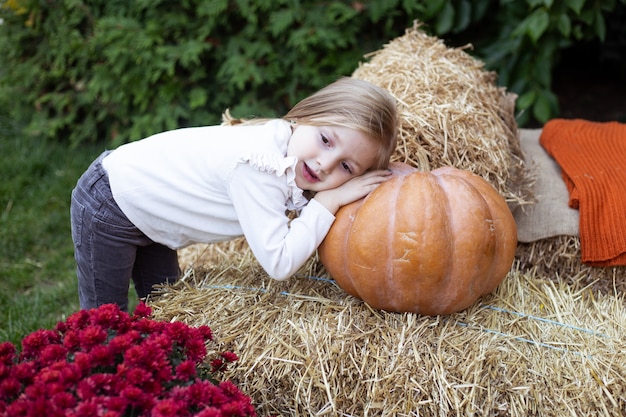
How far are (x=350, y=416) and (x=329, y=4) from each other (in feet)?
10.6

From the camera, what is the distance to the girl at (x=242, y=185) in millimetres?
2266

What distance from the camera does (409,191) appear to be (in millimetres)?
2236

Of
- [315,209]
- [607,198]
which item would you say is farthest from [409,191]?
[607,198]

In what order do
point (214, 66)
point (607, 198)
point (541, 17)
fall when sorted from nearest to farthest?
point (607, 198)
point (541, 17)
point (214, 66)

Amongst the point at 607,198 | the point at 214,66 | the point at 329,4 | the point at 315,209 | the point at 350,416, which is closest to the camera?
the point at 350,416

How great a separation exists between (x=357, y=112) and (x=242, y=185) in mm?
496

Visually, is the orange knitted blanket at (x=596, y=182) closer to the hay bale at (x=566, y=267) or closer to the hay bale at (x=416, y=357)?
the hay bale at (x=566, y=267)

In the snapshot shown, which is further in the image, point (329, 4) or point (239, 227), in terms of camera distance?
point (329, 4)

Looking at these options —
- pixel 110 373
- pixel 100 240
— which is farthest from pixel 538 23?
pixel 110 373

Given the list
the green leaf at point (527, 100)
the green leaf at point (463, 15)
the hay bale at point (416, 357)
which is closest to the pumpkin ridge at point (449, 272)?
the hay bale at point (416, 357)

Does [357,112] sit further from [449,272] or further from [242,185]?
[449,272]

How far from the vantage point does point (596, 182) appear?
116 inches

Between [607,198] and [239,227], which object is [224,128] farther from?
[607,198]

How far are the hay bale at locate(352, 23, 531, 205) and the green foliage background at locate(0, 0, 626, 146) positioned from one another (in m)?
0.83
